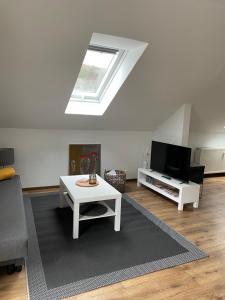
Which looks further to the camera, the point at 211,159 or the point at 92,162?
the point at 211,159

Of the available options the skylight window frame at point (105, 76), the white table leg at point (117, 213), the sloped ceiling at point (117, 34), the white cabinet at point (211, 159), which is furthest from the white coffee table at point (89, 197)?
the white cabinet at point (211, 159)

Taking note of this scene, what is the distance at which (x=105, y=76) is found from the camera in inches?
133

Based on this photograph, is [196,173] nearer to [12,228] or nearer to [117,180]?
[117,180]

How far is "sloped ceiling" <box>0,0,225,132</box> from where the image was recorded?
206 centimetres

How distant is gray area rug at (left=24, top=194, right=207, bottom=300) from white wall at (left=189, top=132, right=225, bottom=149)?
2.44 meters

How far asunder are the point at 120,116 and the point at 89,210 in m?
1.78

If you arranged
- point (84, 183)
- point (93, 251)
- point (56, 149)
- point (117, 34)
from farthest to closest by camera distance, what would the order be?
1. point (56, 149)
2. point (84, 183)
3. point (117, 34)
4. point (93, 251)

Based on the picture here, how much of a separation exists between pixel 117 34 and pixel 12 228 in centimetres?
208

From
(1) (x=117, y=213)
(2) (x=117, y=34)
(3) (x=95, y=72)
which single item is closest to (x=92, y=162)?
(3) (x=95, y=72)

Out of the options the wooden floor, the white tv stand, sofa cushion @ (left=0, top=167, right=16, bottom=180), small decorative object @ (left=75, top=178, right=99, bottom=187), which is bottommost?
the wooden floor

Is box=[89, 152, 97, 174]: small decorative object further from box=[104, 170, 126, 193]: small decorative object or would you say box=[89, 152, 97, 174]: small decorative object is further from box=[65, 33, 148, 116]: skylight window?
box=[65, 33, 148, 116]: skylight window

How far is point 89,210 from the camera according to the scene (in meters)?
2.65

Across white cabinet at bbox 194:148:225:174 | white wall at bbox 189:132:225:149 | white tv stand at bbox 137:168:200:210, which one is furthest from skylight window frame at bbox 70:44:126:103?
white cabinet at bbox 194:148:225:174

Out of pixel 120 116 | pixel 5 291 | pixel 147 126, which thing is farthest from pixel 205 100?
pixel 5 291
